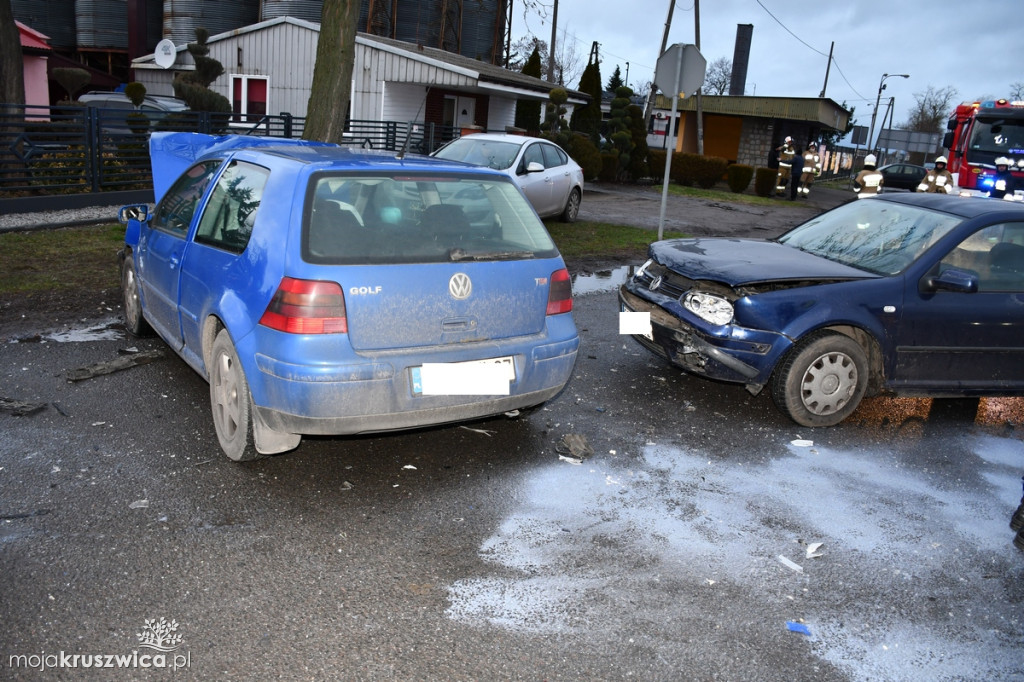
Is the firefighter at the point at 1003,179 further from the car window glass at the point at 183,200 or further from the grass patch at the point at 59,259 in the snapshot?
the car window glass at the point at 183,200

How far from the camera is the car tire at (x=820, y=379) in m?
5.65

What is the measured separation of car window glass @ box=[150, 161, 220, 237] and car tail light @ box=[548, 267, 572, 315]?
2.30 metres

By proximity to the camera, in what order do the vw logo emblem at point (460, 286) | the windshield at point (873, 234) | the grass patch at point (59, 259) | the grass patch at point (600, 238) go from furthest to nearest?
the grass patch at point (600, 238) → the grass patch at point (59, 259) → the windshield at point (873, 234) → the vw logo emblem at point (460, 286)

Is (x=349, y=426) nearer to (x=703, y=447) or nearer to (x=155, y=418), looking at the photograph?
(x=155, y=418)

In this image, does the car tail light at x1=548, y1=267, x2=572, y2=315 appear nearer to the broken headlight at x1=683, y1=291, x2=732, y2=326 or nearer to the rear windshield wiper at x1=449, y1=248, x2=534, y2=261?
the rear windshield wiper at x1=449, y1=248, x2=534, y2=261

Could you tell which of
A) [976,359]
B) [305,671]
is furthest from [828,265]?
[305,671]

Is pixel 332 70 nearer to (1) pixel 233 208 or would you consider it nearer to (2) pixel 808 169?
(1) pixel 233 208

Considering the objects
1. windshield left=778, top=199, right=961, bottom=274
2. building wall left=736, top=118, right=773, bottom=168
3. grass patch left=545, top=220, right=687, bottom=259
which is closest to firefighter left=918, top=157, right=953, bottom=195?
grass patch left=545, top=220, right=687, bottom=259

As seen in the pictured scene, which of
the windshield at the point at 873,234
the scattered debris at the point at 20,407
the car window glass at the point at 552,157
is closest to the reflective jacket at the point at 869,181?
the car window glass at the point at 552,157

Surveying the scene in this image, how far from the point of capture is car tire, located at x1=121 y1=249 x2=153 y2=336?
652 cm

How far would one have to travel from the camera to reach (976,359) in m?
6.02

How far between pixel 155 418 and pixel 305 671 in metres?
2.68

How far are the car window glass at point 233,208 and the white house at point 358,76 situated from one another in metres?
18.7

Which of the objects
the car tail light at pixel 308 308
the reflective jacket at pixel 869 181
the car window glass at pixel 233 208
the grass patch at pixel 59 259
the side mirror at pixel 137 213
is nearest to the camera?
the car tail light at pixel 308 308
